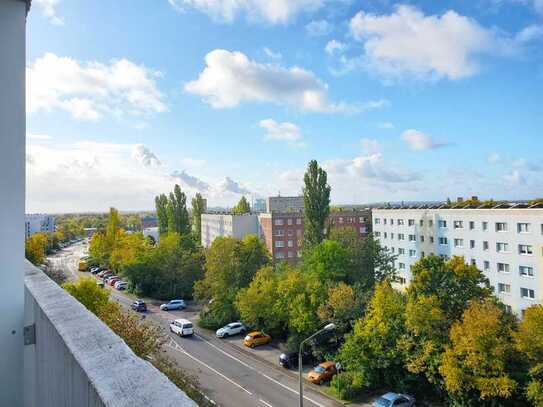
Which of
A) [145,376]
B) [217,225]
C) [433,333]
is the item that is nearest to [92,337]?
[145,376]

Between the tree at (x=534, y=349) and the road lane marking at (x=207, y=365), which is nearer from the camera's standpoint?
the tree at (x=534, y=349)

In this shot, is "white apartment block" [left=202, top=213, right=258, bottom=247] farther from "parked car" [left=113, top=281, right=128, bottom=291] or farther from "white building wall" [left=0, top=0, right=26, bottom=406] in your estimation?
"white building wall" [left=0, top=0, right=26, bottom=406]

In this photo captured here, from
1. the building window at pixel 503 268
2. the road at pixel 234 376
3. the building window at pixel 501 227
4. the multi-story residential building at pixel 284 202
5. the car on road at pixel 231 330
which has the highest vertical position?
the multi-story residential building at pixel 284 202

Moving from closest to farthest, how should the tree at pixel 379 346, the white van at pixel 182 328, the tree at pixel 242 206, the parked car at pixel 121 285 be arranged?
the tree at pixel 379 346, the white van at pixel 182 328, the parked car at pixel 121 285, the tree at pixel 242 206

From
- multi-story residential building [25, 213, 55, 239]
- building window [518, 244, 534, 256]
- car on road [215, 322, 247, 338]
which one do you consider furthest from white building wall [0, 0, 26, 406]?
multi-story residential building [25, 213, 55, 239]

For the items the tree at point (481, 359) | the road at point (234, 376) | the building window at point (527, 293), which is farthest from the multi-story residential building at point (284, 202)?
the tree at point (481, 359)

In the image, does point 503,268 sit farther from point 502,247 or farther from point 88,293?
point 88,293

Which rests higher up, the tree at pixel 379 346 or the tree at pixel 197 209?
the tree at pixel 197 209

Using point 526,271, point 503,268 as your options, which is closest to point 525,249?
point 526,271

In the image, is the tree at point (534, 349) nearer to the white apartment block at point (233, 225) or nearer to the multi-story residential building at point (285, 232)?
the multi-story residential building at point (285, 232)

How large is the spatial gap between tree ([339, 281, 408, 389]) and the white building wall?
17.2m

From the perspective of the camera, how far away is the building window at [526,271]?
27.1 metres

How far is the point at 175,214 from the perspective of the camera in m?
53.0

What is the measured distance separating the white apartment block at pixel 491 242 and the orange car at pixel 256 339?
15.0m
